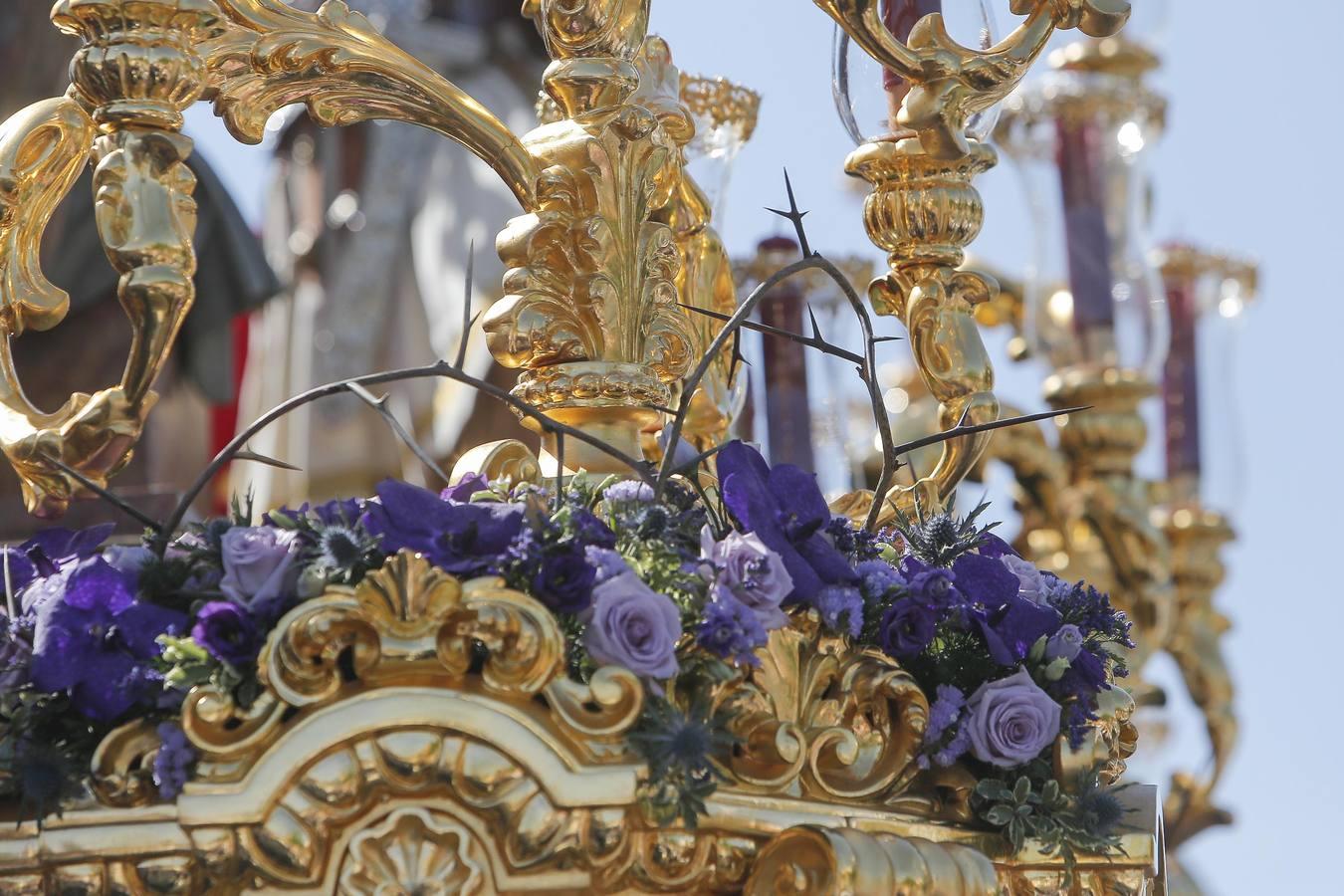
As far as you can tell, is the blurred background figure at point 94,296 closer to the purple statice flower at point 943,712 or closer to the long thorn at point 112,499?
the long thorn at point 112,499

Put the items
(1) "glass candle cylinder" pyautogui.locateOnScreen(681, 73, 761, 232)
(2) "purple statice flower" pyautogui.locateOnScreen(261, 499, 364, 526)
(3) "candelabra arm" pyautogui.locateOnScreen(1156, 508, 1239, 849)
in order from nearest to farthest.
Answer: (2) "purple statice flower" pyautogui.locateOnScreen(261, 499, 364, 526) < (1) "glass candle cylinder" pyautogui.locateOnScreen(681, 73, 761, 232) < (3) "candelabra arm" pyautogui.locateOnScreen(1156, 508, 1239, 849)

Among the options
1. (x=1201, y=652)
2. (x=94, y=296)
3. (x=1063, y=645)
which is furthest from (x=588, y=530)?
(x=94, y=296)

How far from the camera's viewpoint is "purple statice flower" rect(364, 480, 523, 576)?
1600mm

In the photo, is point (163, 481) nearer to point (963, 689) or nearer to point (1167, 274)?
point (1167, 274)

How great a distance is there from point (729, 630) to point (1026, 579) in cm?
38

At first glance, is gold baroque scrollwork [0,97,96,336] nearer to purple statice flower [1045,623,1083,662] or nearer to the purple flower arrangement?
the purple flower arrangement

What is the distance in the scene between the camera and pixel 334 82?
2033 mm

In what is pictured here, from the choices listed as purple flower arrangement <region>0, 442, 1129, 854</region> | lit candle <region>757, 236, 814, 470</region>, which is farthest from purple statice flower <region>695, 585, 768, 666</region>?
lit candle <region>757, 236, 814, 470</region>

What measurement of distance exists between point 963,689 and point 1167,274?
366 centimetres

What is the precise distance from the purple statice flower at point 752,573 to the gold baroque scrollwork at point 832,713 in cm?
4

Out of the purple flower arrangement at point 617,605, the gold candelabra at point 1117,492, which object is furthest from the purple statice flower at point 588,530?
the gold candelabra at point 1117,492

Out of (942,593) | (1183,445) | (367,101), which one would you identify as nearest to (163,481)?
(1183,445)

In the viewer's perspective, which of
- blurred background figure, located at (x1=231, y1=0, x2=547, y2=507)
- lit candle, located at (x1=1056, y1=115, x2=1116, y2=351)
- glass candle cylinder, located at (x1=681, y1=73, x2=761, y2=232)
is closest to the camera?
glass candle cylinder, located at (x1=681, y1=73, x2=761, y2=232)

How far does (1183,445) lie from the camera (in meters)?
5.15
